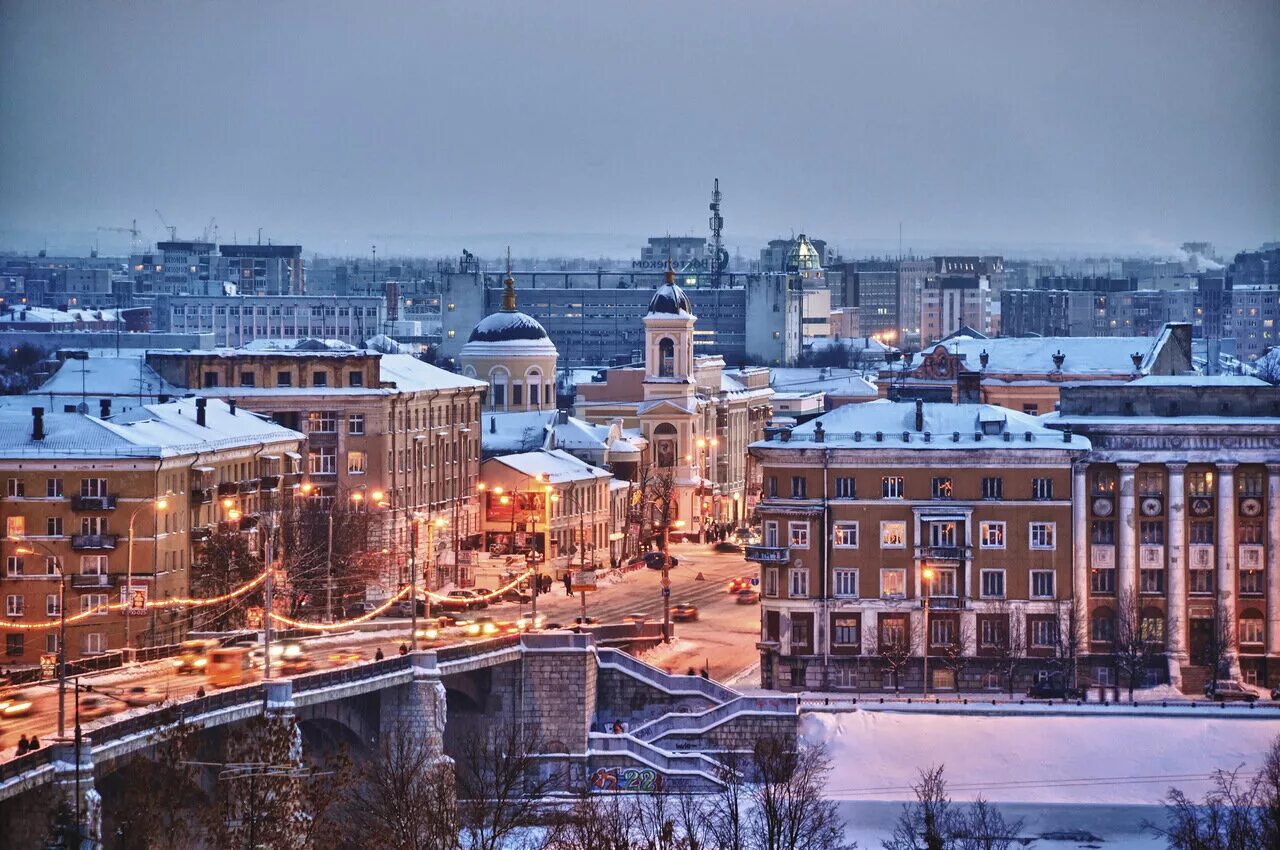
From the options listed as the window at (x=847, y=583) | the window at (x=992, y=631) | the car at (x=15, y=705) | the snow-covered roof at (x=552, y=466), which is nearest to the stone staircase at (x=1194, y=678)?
the window at (x=992, y=631)

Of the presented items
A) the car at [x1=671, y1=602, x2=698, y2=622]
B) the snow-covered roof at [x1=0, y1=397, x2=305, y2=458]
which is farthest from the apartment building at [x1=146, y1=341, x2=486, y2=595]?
the snow-covered roof at [x1=0, y1=397, x2=305, y2=458]

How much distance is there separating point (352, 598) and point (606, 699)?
1493 cm

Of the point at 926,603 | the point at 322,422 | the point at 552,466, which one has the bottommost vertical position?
the point at 926,603

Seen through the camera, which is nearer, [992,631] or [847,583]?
[992,631]

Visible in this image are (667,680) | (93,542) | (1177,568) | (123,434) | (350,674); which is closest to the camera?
(350,674)

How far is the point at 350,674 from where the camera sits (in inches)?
2793

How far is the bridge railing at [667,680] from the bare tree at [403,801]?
895 centimetres

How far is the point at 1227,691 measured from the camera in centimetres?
8569

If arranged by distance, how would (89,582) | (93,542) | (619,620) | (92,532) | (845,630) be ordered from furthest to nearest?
1. (619,620)
2. (845,630)
3. (92,532)
4. (93,542)
5. (89,582)

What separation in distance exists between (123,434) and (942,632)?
22008 mm

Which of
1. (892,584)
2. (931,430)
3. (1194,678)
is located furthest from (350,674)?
(1194,678)

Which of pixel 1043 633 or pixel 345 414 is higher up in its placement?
pixel 345 414

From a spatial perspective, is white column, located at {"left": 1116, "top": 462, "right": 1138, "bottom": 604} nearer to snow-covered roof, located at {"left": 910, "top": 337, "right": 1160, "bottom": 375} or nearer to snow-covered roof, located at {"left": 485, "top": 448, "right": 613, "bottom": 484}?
snow-covered roof, located at {"left": 910, "top": 337, "right": 1160, "bottom": 375}

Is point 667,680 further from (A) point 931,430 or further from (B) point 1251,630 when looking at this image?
(B) point 1251,630
